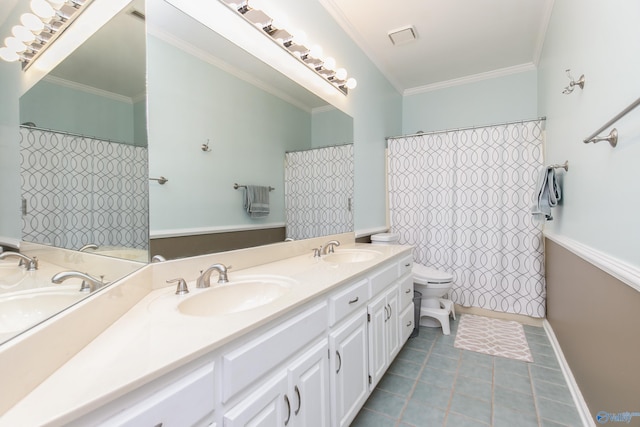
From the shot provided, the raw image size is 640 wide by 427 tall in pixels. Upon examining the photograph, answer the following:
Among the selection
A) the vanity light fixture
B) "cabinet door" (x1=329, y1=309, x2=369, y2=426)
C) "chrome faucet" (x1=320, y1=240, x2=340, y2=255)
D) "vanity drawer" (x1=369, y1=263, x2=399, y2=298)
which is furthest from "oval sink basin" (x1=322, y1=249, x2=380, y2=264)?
the vanity light fixture

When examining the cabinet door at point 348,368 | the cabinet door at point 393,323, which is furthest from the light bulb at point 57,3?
the cabinet door at point 393,323

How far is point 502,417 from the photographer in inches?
58.7

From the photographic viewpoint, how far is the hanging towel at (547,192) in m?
1.88

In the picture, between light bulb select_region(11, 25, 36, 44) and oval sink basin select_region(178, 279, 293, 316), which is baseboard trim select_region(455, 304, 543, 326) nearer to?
oval sink basin select_region(178, 279, 293, 316)

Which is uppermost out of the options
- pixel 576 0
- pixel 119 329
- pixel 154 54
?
pixel 576 0

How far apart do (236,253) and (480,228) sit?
2.32 metres

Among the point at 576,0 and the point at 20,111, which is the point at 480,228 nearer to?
the point at 576,0

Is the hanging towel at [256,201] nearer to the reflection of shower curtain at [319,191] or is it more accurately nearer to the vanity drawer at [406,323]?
the reflection of shower curtain at [319,191]

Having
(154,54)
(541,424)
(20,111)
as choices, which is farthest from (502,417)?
(154,54)

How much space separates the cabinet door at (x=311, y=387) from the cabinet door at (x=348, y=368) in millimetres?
59

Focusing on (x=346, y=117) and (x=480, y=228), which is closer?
(x=346, y=117)

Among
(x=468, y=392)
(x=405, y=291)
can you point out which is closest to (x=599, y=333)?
(x=468, y=392)

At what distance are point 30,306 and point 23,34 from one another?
0.54 m

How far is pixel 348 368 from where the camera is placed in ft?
4.28
